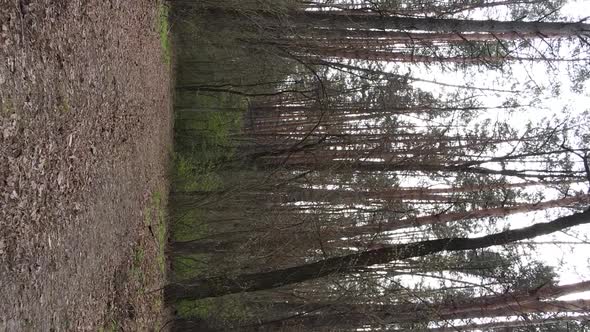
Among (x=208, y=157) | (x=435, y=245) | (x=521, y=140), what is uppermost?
(x=521, y=140)

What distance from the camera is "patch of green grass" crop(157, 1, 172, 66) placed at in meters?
10.4

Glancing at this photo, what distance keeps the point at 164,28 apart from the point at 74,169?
631 centimetres

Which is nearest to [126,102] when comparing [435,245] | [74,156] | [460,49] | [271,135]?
[74,156]

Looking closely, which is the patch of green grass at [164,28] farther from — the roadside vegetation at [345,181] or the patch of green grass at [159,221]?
the patch of green grass at [159,221]

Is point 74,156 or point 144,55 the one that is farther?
point 144,55

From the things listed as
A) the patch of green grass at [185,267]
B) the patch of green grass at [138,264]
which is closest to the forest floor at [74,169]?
the patch of green grass at [138,264]

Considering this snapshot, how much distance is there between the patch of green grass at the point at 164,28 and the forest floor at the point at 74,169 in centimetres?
164

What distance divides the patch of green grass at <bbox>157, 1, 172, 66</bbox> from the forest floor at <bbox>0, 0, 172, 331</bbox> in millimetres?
1644

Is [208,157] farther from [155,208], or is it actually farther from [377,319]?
[377,319]

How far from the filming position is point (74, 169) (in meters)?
5.15

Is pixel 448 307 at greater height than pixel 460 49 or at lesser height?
lesser

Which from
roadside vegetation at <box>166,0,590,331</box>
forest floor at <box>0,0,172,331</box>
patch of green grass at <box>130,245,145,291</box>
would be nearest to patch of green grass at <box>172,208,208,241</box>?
roadside vegetation at <box>166,0,590,331</box>

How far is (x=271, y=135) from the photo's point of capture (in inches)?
553

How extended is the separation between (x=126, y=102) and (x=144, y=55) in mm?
1772
